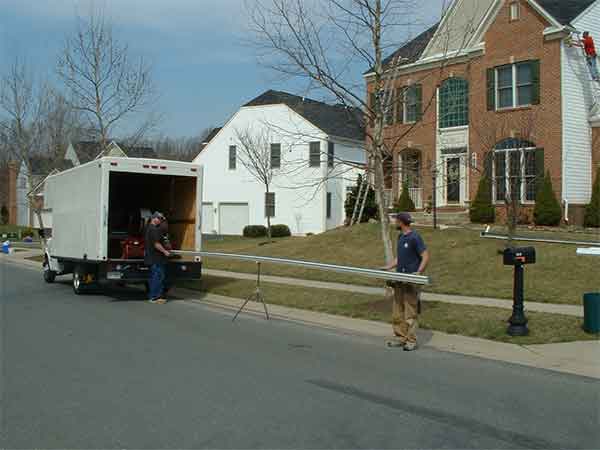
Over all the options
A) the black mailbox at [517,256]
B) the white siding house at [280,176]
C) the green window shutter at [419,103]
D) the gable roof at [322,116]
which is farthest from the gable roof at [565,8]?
the black mailbox at [517,256]

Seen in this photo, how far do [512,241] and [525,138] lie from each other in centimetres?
478

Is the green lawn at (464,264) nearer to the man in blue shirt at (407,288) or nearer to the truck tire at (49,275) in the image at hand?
the man in blue shirt at (407,288)

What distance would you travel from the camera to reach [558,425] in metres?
5.84

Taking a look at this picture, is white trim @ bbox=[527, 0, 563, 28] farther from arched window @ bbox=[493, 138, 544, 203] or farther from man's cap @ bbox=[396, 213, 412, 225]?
man's cap @ bbox=[396, 213, 412, 225]

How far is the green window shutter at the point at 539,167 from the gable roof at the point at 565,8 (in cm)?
442

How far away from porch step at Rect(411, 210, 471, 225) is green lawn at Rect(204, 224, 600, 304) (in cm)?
211

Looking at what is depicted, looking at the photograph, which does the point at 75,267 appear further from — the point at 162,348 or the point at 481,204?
the point at 481,204

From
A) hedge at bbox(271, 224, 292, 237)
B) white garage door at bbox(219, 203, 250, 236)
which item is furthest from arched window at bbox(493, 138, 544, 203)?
white garage door at bbox(219, 203, 250, 236)

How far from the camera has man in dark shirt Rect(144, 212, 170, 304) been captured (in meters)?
14.1

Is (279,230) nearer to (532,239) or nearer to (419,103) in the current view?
(532,239)

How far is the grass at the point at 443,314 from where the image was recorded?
9.77m

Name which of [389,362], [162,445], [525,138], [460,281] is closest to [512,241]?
[460,281]

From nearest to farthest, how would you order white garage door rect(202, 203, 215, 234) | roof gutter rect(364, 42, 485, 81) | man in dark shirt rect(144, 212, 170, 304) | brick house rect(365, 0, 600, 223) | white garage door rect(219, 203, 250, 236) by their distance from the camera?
1. man in dark shirt rect(144, 212, 170, 304)
2. brick house rect(365, 0, 600, 223)
3. roof gutter rect(364, 42, 485, 81)
4. white garage door rect(219, 203, 250, 236)
5. white garage door rect(202, 203, 215, 234)

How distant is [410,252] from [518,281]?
167 centimetres
